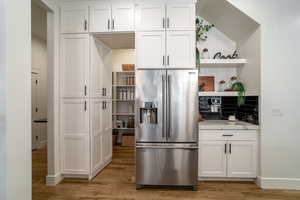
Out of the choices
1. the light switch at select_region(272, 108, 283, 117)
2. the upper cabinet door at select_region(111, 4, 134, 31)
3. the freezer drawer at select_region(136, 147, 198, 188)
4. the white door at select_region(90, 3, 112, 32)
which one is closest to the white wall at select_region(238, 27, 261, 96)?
the light switch at select_region(272, 108, 283, 117)

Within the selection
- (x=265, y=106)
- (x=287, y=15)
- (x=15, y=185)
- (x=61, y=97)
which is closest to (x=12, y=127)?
(x=15, y=185)

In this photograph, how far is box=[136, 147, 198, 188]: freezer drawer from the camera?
111 inches

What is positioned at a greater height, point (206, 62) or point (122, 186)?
point (206, 62)

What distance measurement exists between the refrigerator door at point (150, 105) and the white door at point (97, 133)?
2.73 feet

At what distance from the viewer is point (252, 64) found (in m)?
3.18

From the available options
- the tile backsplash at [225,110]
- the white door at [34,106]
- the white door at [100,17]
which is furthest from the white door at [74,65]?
the white door at [34,106]

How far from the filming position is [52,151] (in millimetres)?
3057

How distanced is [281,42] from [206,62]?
1.12 meters

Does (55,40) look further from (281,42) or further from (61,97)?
(281,42)

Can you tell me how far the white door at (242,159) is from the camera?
304cm

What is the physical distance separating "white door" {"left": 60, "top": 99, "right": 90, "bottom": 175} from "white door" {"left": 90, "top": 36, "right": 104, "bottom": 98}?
0.32 meters

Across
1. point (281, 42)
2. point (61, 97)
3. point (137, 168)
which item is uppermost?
point (281, 42)

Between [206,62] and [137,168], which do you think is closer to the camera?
[137,168]

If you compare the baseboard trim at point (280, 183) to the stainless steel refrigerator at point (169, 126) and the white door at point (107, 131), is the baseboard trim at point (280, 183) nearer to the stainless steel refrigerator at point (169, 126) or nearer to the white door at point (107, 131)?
the stainless steel refrigerator at point (169, 126)
